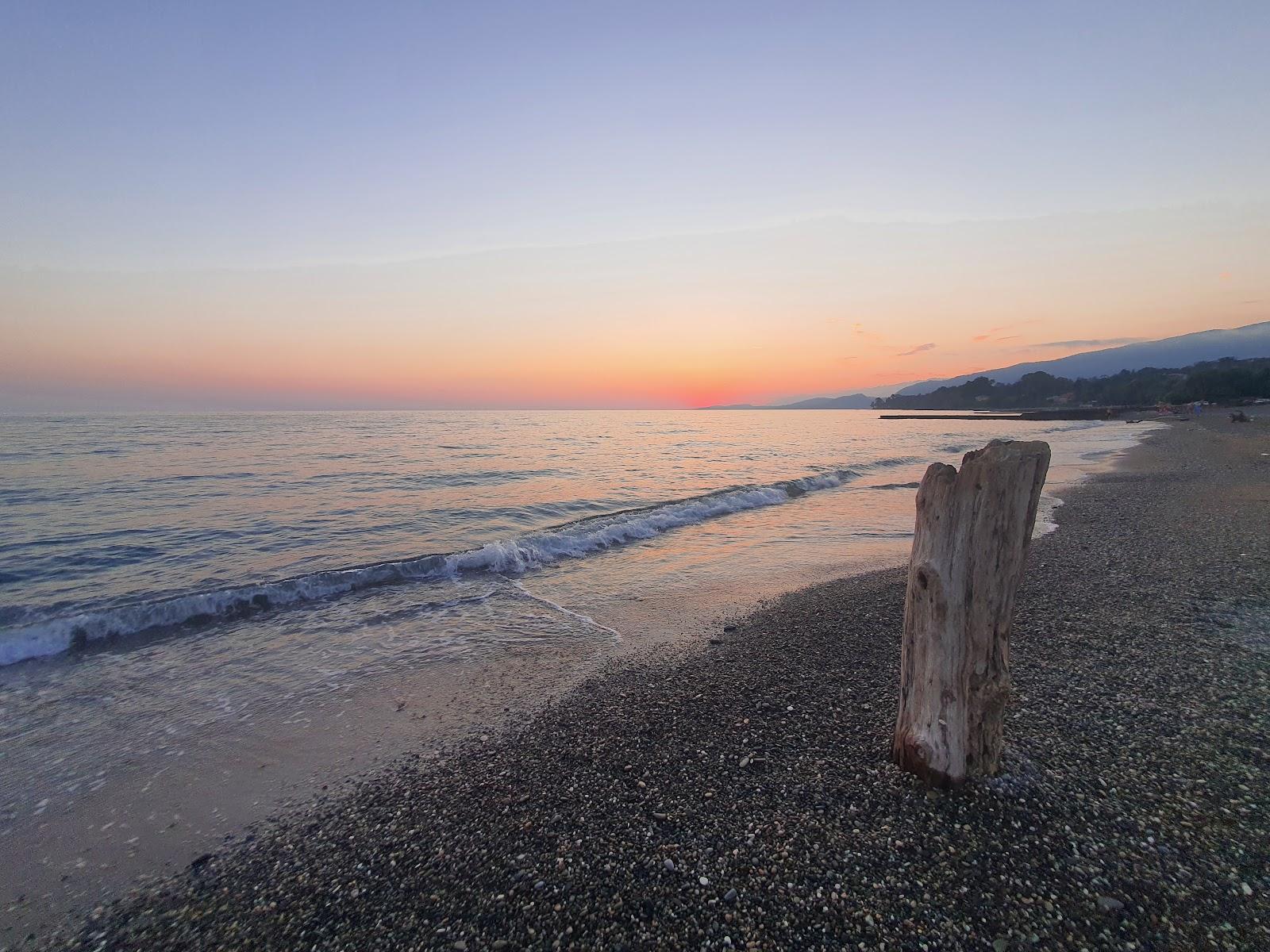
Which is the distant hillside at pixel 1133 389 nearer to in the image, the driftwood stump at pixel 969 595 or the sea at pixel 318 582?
the sea at pixel 318 582

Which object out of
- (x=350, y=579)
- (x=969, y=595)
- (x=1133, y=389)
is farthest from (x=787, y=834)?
(x=1133, y=389)

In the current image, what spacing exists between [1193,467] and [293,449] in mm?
51842

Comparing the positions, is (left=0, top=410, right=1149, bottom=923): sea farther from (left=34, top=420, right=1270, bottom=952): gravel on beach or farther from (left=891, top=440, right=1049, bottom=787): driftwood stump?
(left=891, top=440, right=1049, bottom=787): driftwood stump

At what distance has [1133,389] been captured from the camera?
422ft

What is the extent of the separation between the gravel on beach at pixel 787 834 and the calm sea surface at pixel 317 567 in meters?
2.88

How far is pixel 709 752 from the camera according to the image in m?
5.06

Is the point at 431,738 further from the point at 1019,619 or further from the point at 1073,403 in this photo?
the point at 1073,403

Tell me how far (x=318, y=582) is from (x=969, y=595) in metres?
11.5

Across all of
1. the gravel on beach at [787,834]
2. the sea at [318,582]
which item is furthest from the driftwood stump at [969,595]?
the sea at [318,582]

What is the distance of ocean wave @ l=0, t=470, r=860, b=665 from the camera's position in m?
9.18

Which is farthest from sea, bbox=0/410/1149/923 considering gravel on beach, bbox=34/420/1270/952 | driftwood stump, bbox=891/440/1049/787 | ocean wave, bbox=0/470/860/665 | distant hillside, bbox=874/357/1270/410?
distant hillside, bbox=874/357/1270/410

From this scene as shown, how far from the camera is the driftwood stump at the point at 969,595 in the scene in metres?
4.11

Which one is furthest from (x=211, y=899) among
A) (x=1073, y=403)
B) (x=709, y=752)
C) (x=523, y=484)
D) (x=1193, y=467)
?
(x=1073, y=403)

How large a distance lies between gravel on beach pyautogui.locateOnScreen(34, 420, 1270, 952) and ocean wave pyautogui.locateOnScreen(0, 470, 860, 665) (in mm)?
7125
